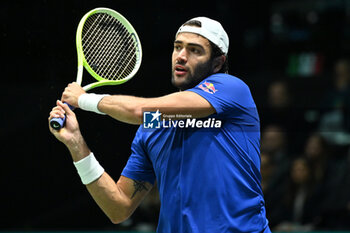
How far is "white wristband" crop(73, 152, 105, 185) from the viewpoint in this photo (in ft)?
8.02

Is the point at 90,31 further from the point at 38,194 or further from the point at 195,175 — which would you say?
the point at 38,194

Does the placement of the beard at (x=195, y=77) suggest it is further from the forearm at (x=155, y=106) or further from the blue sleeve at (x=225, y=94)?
the forearm at (x=155, y=106)

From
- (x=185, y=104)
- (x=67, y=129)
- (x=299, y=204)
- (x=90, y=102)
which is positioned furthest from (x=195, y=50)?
(x=299, y=204)

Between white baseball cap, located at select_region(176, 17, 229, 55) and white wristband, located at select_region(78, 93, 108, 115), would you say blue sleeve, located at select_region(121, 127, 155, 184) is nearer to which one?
white wristband, located at select_region(78, 93, 108, 115)

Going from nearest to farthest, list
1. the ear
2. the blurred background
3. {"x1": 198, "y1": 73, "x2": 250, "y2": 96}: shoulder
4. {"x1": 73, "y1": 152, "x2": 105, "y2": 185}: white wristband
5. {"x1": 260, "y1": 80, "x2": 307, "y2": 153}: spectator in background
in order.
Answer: {"x1": 198, "y1": 73, "x2": 250, "y2": 96}: shoulder → {"x1": 73, "y1": 152, "x2": 105, "y2": 185}: white wristband → the ear → the blurred background → {"x1": 260, "y1": 80, "x2": 307, "y2": 153}: spectator in background

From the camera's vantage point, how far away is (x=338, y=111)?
4902 millimetres

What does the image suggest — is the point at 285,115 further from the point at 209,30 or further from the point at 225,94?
the point at 225,94

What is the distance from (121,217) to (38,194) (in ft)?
8.14

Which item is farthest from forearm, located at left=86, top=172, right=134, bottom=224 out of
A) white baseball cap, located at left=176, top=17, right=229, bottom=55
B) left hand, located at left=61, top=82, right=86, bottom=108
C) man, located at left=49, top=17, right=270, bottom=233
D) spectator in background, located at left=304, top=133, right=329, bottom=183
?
spectator in background, located at left=304, top=133, right=329, bottom=183

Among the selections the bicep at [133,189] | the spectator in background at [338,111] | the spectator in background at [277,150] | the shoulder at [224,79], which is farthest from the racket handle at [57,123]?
the spectator in background at [338,111]

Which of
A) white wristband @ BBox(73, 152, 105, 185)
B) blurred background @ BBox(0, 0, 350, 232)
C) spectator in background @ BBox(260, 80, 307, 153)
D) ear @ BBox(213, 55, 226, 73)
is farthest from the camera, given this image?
spectator in background @ BBox(260, 80, 307, 153)


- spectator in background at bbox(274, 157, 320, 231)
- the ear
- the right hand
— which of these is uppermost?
the ear

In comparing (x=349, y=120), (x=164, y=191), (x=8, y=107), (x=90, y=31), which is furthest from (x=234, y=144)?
(x=8, y=107)

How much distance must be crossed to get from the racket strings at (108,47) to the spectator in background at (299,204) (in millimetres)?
1980
